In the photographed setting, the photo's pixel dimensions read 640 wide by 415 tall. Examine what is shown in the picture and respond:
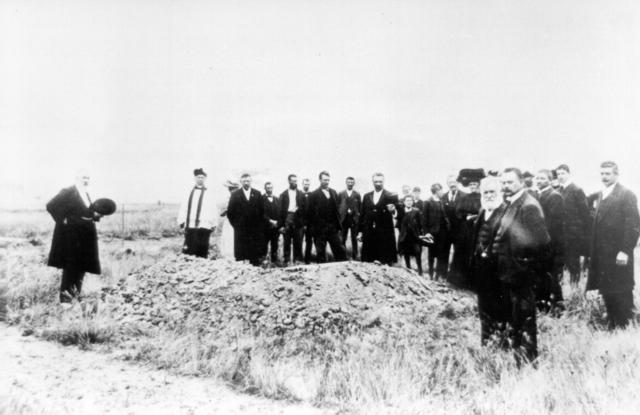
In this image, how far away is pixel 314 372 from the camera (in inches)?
177

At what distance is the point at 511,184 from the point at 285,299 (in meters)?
2.86

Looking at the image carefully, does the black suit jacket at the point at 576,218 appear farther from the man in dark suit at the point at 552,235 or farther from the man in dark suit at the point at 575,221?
the man in dark suit at the point at 552,235

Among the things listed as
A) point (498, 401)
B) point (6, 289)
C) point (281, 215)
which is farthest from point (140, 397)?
point (281, 215)

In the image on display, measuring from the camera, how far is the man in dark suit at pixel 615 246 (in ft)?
18.6

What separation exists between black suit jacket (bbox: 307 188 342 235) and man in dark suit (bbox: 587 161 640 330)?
4809 mm

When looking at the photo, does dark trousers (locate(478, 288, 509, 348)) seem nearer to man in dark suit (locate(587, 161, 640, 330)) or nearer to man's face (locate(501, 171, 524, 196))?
man's face (locate(501, 171, 524, 196))

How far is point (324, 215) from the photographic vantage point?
9.80 meters

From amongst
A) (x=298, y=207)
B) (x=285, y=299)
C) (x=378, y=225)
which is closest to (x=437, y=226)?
(x=378, y=225)

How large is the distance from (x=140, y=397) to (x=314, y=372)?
54.7 inches

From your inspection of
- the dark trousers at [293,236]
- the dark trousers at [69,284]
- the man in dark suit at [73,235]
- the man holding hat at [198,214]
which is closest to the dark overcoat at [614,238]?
the man holding hat at [198,214]

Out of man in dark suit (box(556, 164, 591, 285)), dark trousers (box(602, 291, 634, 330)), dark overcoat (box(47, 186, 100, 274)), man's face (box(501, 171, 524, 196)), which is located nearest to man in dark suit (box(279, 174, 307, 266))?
dark overcoat (box(47, 186, 100, 274))

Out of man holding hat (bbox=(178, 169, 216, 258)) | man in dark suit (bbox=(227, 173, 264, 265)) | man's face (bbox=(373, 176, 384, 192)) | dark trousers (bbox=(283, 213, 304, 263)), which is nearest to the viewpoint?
man holding hat (bbox=(178, 169, 216, 258))

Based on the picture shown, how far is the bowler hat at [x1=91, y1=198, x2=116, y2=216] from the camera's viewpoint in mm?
6935

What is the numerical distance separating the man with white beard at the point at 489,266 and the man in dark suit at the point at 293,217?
19.2 ft
